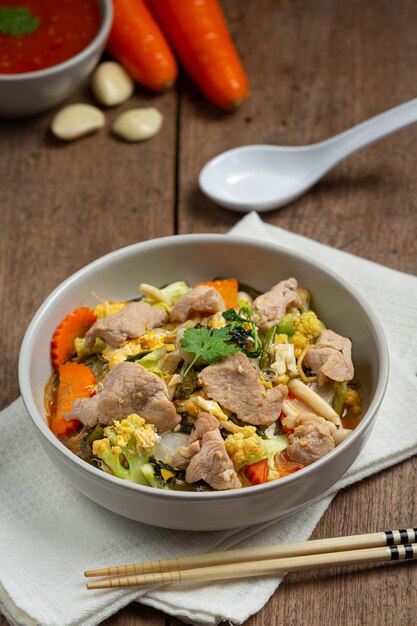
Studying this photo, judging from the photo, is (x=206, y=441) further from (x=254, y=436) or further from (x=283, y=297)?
(x=283, y=297)

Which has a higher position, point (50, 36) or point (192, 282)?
point (50, 36)

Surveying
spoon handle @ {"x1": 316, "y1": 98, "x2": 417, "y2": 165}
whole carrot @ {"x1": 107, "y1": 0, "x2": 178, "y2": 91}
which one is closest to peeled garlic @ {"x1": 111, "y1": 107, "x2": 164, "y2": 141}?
whole carrot @ {"x1": 107, "y1": 0, "x2": 178, "y2": 91}

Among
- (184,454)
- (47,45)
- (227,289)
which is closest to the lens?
(184,454)

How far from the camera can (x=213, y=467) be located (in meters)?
2.46

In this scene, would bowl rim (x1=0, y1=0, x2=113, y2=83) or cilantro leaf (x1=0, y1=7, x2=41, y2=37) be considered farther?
cilantro leaf (x1=0, y1=7, x2=41, y2=37)

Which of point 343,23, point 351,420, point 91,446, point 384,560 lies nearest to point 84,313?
point 91,446

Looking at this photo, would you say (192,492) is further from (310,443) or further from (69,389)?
(69,389)

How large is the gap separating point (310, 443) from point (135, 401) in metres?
0.54

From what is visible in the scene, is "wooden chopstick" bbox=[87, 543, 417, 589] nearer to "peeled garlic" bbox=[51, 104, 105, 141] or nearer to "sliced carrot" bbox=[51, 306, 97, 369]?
"sliced carrot" bbox=[51, 306, 97, 369]

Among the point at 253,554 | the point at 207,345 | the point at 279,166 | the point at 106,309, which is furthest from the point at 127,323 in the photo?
the point at 279,166

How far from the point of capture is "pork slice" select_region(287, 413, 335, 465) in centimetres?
253

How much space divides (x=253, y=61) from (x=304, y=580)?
2.89 metres

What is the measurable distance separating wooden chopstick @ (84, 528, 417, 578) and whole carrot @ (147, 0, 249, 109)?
2.43 meters

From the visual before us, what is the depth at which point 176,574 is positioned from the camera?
250cm
